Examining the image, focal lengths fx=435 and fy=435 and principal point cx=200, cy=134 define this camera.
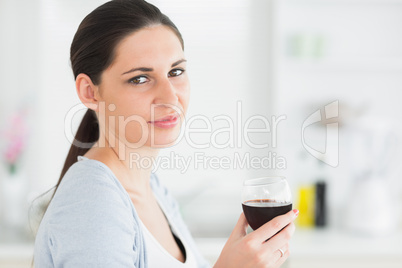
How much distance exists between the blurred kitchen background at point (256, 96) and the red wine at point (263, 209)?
1529 mm

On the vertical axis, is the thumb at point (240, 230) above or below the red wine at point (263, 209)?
below

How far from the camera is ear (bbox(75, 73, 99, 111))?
3.59 ft

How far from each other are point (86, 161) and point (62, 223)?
0.53ft

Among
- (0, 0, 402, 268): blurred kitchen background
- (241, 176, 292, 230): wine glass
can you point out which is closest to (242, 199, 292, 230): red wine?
(241, 176, 292, 230): wine glass

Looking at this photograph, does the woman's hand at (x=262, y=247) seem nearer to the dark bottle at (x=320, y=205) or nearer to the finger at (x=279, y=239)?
the finger at (x=279, y=239)

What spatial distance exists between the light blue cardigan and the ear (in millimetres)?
192

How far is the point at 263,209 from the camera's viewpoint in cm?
100

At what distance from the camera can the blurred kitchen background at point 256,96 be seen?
8.49 ft

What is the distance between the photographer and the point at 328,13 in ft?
8.95

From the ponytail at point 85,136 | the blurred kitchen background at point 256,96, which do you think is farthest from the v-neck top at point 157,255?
the blurred kitchen background at point 256,96

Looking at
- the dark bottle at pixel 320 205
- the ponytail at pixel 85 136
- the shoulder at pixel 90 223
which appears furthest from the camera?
the dark bottle at pixel 320 205

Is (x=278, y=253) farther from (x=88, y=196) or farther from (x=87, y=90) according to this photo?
(x=87, y=90)

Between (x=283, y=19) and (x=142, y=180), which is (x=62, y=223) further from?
(x=283, y=19)

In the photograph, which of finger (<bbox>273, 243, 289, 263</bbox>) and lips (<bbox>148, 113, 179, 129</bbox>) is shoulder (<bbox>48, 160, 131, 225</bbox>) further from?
finger (<bbox>273, 243, 289, 263</bbox>)
